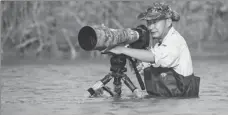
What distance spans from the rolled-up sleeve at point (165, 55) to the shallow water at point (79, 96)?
259mm

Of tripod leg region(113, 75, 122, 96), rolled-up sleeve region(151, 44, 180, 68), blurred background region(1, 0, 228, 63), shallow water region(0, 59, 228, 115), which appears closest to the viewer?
shallow water region(0, 59, 228, 115)

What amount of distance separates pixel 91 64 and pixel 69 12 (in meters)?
1.12

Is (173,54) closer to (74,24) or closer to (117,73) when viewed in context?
(117,73)

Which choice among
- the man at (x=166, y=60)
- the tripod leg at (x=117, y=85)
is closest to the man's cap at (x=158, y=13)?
the man at (x=166, y=60)

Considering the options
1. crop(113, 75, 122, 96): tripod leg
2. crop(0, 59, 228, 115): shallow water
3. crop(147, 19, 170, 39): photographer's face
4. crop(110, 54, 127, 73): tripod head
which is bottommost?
crop(0, 59, 228, 115): shallow water

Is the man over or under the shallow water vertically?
over

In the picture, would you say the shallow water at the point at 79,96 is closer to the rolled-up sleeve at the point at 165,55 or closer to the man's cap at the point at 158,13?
the rolled-up sleeve at the point at 165,55

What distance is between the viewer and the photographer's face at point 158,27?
164 inches

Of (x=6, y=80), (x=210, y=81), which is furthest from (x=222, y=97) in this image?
(x=6, y=80)

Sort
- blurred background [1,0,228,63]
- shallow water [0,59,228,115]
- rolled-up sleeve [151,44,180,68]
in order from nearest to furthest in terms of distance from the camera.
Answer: shallow water [0,59,228,115] → rolled-up sleeve [151,44,180,68] → blurred background [1,0,228,63]

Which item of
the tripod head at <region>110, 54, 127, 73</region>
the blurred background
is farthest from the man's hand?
the blurred background

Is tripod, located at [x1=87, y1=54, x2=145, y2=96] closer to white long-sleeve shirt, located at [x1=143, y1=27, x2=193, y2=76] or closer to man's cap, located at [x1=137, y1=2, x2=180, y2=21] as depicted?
white long-sleeve shirt, located at [x1=143, y1=27, x2=193, y2=76]

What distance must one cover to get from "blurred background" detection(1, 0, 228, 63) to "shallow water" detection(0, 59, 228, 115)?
100cm

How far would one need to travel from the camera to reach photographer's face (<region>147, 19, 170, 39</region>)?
4.17 m
